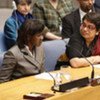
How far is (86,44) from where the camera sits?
11.5ft

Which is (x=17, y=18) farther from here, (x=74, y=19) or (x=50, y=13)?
(x=74, y=19)

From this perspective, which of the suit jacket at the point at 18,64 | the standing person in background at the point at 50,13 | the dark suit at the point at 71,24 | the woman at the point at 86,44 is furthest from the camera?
the standing person in background at the point at 50,13

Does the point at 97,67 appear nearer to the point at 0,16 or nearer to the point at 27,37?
the point at 27,37

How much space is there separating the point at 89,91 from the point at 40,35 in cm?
96

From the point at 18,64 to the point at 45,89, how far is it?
491mm

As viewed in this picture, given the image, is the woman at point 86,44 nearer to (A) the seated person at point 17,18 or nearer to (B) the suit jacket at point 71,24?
(B) the suit jacket at point 71,24

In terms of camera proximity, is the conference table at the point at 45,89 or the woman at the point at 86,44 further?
the woman at the point at 86,44

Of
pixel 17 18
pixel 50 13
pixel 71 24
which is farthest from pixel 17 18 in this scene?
pixel 71 24

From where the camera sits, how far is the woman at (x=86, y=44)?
3.37 metres

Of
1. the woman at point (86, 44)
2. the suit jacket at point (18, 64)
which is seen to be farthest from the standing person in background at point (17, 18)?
the suit jacket at point (18, 64)

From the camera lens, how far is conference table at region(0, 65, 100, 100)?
205cm

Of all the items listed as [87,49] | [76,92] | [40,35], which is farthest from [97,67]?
[76,92]

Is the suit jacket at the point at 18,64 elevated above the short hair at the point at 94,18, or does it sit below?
below

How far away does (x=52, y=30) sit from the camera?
4.68 meters
